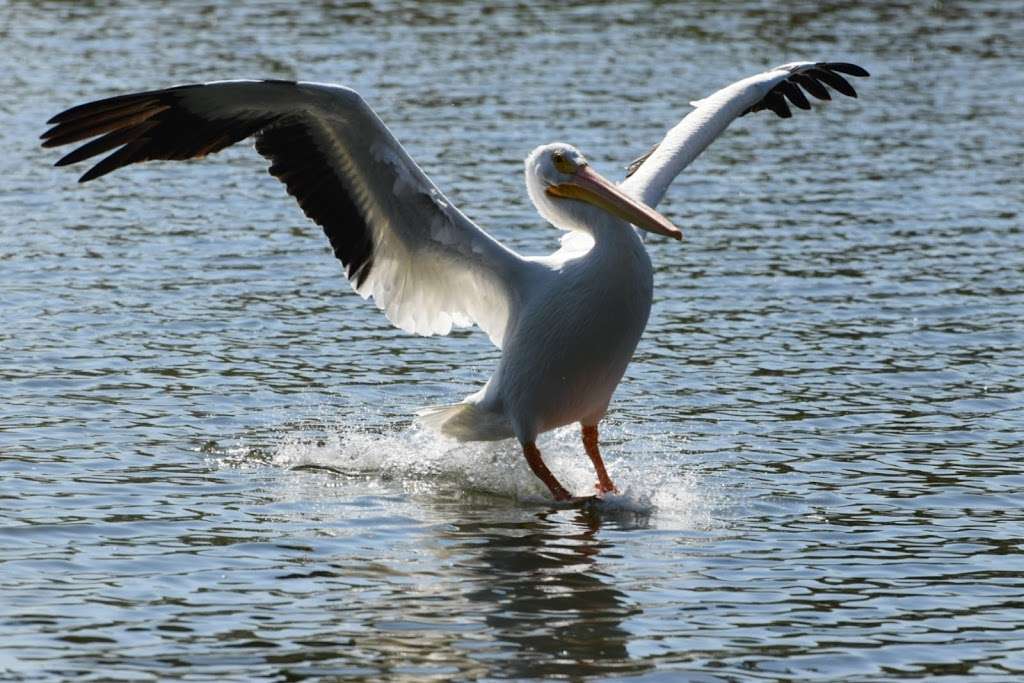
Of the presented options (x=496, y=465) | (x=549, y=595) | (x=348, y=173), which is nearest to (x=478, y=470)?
(x=496, y=465)

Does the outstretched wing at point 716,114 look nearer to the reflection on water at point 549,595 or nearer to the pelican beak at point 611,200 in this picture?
the pelican beak at point 611,200

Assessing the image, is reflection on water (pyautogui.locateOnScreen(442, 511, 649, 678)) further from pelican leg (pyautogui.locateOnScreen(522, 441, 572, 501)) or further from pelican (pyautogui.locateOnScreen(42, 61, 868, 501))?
pelican (pyautogui.locateOnScreen(42, 61, 868, 501))

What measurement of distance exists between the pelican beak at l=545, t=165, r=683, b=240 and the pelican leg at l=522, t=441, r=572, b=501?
1.15 m

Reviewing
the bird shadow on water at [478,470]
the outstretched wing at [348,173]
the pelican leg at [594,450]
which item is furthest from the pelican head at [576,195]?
the bird shadow on water at [478,470]

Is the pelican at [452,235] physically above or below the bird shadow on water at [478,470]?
above

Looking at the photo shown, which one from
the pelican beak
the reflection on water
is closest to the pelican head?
the pelican beak

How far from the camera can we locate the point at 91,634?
5.95 meters

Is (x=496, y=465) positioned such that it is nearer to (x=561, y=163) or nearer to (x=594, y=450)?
(x=594, y=450)

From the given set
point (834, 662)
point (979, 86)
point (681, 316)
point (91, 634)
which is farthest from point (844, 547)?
point (979, 86)

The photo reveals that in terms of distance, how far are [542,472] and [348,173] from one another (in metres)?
1.62

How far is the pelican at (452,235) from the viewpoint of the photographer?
24.6ft

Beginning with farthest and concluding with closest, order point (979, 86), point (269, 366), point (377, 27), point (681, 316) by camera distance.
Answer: point (377, 27) < point (979, 86) < point (681, 316) < point (269, 366)

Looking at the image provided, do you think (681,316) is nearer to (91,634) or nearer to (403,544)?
(403,544)

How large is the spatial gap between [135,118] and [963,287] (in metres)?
5.93
